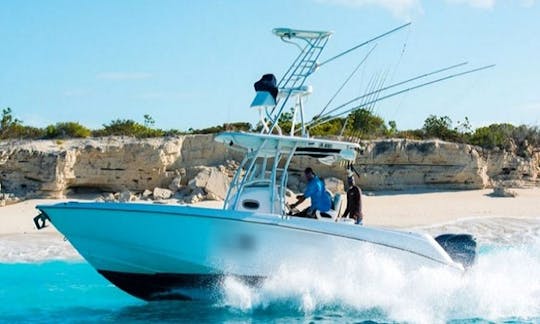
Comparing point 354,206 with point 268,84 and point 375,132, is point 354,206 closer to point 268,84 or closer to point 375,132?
point 268,84

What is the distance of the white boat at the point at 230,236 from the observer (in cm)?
1118

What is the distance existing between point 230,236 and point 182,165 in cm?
1622

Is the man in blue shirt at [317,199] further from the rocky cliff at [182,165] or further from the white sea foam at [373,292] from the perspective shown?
the rocky cliff at [182,165]

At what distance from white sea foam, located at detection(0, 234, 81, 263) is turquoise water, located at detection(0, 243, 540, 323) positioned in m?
5.22

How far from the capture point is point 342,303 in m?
11.7

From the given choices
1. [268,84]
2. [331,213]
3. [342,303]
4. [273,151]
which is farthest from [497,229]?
[268,84]

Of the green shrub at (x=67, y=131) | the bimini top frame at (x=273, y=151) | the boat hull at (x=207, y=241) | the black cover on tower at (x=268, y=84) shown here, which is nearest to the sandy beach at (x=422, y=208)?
the green shrub at (x=67, y=131)

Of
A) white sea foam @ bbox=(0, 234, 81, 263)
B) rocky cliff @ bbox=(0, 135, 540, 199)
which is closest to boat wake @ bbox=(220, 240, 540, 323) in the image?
white sea foam @ bbox=(0, 234, 81, 263)

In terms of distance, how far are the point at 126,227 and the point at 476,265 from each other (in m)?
5.52

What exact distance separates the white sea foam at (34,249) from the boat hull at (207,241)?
6670 millimetres

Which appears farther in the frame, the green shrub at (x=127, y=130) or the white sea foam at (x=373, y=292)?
the green shrub at (x=127, y=130)

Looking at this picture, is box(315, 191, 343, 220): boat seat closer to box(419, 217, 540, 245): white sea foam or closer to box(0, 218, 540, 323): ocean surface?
box(0, 218, 540, 323): ocean surface

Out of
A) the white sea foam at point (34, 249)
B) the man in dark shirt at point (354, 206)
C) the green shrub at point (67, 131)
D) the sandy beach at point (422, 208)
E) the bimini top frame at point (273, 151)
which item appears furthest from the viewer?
the green shrub at point (67, 131)

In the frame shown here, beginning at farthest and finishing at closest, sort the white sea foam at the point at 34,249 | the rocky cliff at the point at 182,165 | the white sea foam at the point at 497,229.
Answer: the rocky cliff at the point at 182,165 < the white sea foam at the point at 497,229 < the white sea foam at the point at 34,249
